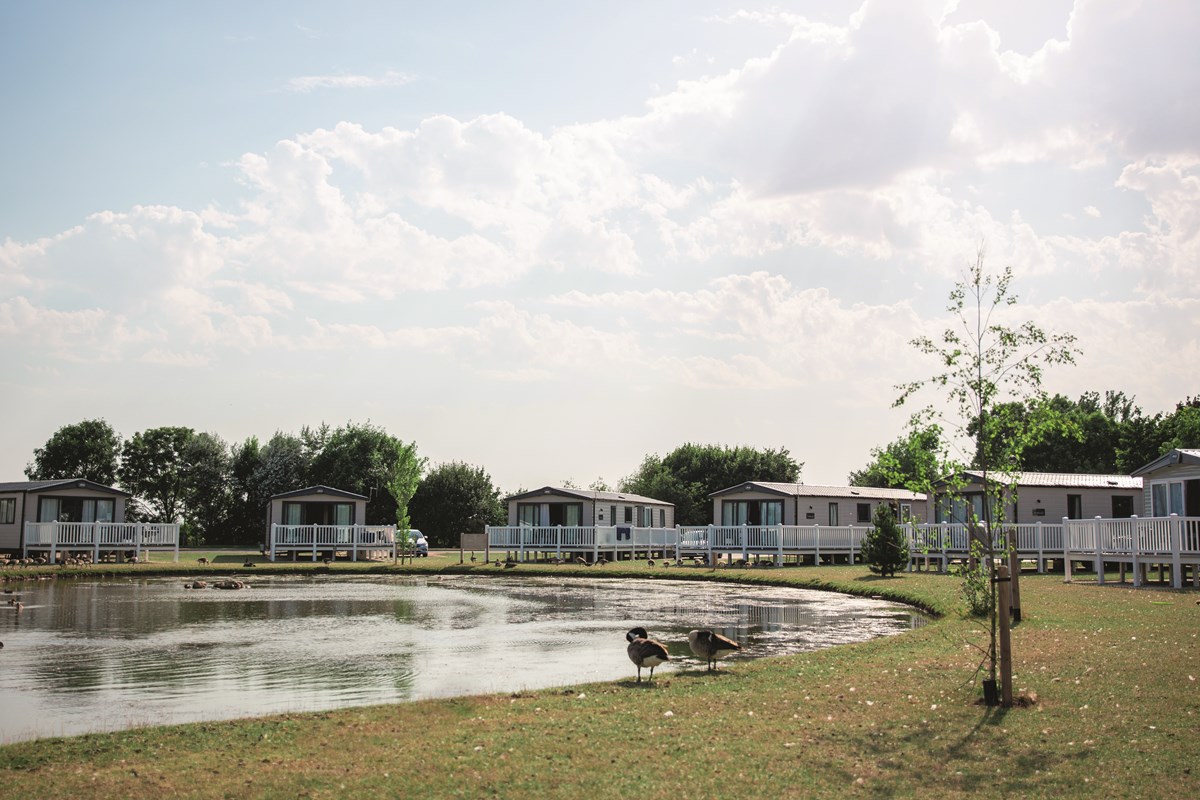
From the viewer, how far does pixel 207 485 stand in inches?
3088

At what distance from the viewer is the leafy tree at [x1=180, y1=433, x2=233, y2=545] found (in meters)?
77.4

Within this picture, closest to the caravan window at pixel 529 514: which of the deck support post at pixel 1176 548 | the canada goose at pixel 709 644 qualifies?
the deck support post at pixel 1176 548

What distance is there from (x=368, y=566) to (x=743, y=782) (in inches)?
1439

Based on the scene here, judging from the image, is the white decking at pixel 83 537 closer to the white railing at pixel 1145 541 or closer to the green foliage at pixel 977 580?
the green foliage at pixel 977 580

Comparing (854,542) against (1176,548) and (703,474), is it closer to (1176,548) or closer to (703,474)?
(1176,548)

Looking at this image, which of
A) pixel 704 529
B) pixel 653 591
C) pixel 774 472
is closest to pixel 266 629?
pixel 653 591

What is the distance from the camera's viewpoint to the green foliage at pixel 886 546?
32000 millimetres

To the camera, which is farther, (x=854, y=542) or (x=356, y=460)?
(x=356, y=460)

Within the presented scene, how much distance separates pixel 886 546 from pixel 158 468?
6493 cm

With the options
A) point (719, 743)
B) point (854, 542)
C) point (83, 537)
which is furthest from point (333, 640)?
point (83, 537)

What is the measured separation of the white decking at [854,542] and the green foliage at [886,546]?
73cm

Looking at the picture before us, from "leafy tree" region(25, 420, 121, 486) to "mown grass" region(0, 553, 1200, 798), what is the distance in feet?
260

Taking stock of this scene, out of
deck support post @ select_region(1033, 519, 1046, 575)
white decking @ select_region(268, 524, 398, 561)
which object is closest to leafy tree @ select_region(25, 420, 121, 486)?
white decking @ select_region(268, 524, 398, 561)

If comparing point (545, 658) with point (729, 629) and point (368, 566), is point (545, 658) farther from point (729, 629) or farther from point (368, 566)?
point (368, 566)
